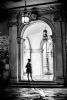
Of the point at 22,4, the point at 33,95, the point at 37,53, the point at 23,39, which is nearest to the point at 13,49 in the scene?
the point at 23,39

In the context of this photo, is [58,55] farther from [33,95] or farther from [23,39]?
[33,95]

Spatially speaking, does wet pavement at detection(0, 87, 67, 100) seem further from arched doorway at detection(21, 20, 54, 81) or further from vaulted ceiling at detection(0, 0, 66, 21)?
arched doorway at detection(21, 20, 54, 81)

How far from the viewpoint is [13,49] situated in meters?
16.7

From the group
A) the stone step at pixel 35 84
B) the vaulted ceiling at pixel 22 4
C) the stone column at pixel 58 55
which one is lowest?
the stone step at pixel 35 84

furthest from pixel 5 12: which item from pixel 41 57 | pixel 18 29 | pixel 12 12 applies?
pixel 41 57

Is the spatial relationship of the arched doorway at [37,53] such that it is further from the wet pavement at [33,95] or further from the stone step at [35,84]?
the wet pavement at [33,95]

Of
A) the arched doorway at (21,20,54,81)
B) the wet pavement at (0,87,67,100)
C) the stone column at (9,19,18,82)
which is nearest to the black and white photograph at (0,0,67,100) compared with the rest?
the stone column at (9,19,18,82)

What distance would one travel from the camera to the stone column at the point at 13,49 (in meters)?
16.6

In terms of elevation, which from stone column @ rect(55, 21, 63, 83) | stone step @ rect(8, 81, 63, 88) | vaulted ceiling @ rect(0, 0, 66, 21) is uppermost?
vaulted ceiling @ rect(0, 0, 66, 21)

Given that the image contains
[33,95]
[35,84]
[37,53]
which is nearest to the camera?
[33,95]

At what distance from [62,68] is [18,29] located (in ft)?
15.9

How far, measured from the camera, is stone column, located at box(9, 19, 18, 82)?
16562 millimetres

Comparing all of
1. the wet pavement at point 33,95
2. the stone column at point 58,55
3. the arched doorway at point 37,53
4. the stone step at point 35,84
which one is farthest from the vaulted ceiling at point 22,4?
the wet pavement at point 33,95

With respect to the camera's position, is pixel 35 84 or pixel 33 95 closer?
pixel 33 95
